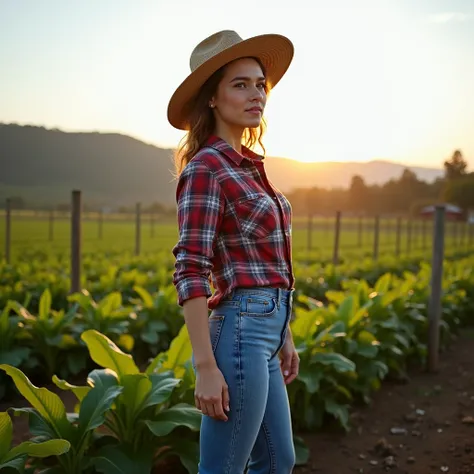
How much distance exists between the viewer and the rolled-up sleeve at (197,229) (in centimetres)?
182

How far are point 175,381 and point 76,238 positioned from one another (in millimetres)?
3226

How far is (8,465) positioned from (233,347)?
1.17 meters

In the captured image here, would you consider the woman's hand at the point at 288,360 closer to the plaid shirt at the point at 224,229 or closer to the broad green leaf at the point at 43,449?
the plaid shirt at the point at 224,229

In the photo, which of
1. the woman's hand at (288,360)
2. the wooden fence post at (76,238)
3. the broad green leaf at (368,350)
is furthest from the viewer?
the wooden fence post at (76,238)

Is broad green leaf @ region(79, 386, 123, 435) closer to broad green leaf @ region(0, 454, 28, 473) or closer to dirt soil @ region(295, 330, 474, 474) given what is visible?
broad green leaf @ region(0, 454, 28, 473)

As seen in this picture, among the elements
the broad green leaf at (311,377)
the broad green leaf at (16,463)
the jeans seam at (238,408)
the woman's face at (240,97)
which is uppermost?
the woman's face at (240,97)

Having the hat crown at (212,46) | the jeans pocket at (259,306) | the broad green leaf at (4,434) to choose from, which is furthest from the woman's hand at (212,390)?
the broad green leaf at (4,434)

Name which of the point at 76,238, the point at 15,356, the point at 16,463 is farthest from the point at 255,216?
the point at 76,238

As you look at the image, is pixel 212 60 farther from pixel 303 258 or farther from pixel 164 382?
pixel 303 258

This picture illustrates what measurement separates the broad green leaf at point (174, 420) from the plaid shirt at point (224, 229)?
1.27m

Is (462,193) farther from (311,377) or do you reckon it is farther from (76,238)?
(311,377)

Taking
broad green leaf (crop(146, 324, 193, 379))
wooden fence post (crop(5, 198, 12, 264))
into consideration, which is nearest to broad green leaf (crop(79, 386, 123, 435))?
broad green leaf (crop(146, 324, 193, 379))

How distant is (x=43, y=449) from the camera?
2.43m

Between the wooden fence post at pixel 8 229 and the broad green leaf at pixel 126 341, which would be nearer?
the broad green leaf at pixel 126 341
